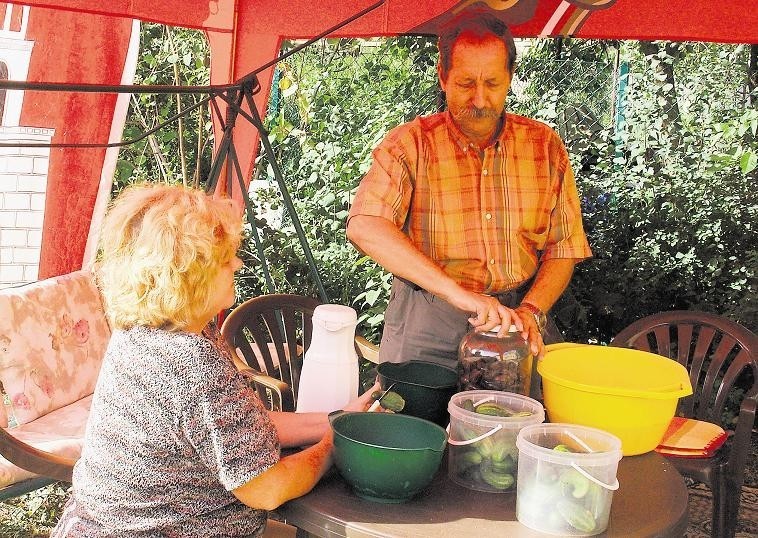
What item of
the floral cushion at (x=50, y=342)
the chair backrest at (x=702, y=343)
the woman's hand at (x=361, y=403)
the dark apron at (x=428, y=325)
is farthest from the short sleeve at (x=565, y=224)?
the floral cushion at (x=50, y=342)

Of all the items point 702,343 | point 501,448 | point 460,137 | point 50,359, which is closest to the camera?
point 501,448

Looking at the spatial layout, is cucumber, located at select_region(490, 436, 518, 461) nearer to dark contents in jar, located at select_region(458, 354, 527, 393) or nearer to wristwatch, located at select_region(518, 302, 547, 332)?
dark contents in jar, located at select_region(458, 354, 527, 393)

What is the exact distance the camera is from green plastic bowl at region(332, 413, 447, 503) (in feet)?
5.10

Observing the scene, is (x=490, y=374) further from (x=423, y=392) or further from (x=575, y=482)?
(x=575, y=482)

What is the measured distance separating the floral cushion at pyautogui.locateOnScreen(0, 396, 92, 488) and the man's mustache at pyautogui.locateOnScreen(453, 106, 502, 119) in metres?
1.62

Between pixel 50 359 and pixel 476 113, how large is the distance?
1.85 metres

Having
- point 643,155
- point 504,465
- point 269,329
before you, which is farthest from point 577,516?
point 643,155

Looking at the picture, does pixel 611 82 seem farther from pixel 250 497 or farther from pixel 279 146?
pixel 250 497

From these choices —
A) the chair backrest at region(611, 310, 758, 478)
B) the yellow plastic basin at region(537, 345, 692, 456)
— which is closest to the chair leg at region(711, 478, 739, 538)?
the chair backrest at region(611, 310, 758, 478)

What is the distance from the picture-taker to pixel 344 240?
17.4ft

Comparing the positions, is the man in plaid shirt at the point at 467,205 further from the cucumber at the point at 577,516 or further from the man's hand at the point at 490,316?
the cucumber at the point at 577,516

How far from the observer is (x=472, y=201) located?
2.70 meters

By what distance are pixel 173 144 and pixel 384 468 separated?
13.8 ft

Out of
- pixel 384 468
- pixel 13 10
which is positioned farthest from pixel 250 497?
pixel 13 10
